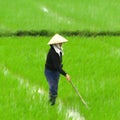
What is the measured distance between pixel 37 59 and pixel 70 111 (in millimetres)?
2713

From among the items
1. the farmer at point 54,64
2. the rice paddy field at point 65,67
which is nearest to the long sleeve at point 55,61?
the farmer at point 54,64

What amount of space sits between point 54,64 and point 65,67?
2.12 meters

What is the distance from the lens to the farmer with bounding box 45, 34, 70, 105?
18.4 feet

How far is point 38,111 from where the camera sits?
203 inches

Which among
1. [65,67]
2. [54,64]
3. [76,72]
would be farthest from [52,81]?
[65,67]

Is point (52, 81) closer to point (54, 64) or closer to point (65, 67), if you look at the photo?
point (54, 64)

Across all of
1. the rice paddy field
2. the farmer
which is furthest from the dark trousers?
the rice paddy field

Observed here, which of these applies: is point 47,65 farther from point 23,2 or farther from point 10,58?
point 23,2

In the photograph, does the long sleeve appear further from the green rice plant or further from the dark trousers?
the green rice plant

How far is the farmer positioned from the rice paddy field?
0.49 feet

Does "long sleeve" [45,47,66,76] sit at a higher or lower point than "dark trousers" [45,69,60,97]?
higher

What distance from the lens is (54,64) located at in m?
5.64

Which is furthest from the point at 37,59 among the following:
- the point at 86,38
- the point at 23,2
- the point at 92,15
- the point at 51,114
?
the point at 23,2

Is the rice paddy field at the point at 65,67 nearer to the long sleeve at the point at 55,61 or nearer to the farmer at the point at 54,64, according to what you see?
the farmer at the point at 54,64
